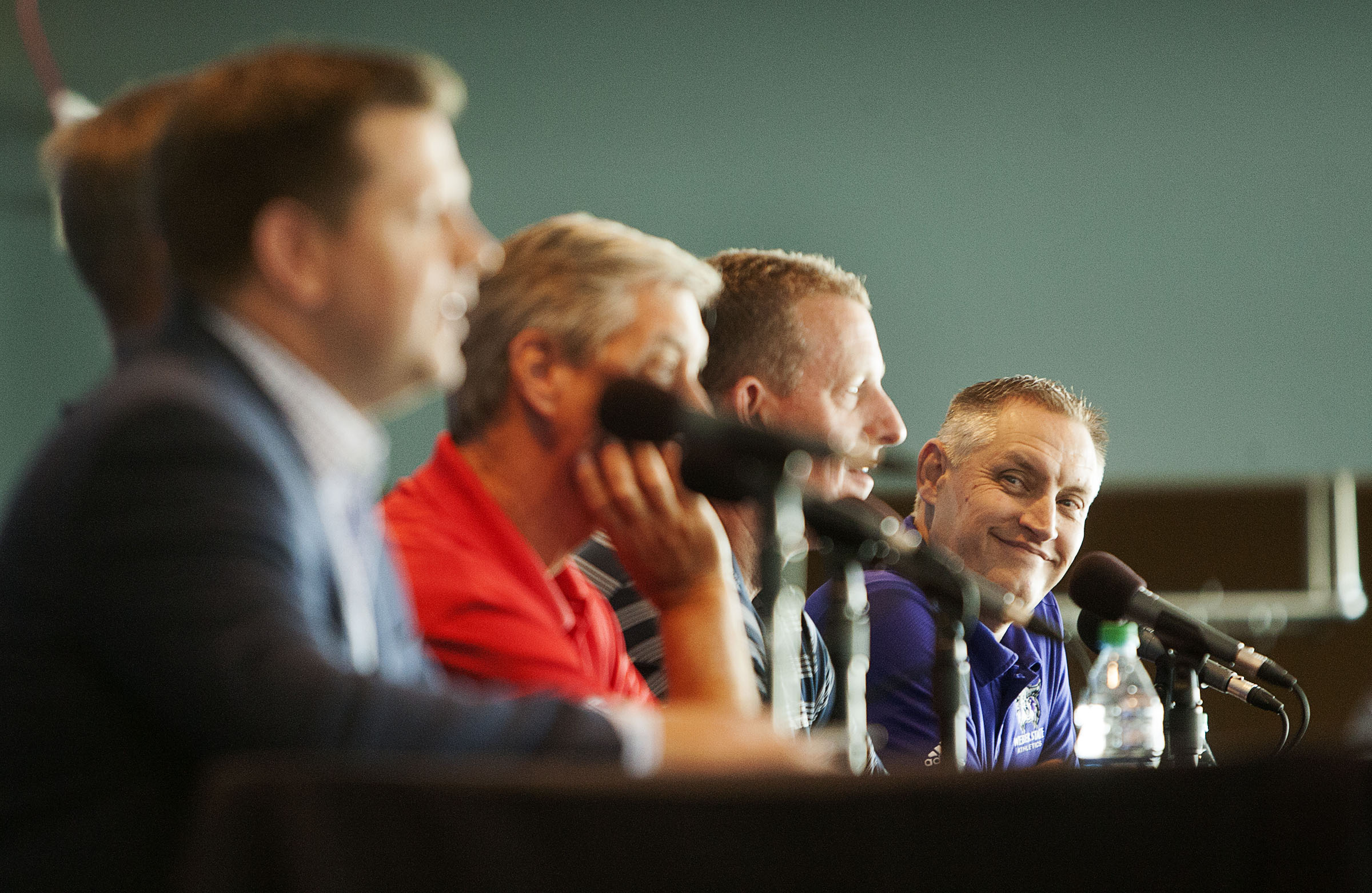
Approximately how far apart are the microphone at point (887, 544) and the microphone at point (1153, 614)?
0.50m

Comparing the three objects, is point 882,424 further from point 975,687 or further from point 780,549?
point 780,549

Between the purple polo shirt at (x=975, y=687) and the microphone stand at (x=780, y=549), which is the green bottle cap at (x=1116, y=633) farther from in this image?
the microphone stand at (x=780, y=549)

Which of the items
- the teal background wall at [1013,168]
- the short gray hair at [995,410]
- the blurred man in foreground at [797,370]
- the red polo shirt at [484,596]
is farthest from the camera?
the teal background wall at [1013,168]

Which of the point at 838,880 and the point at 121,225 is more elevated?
the point at 121,225

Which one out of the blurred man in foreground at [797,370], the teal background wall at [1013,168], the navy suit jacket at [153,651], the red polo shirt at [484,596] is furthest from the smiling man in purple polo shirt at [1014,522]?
the teal background wall at [1013,168]

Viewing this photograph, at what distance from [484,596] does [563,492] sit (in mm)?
176

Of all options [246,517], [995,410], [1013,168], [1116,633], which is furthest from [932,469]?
[1013,168]

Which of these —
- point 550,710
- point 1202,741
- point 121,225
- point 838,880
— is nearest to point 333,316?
point 550,710

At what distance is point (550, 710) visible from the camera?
0.92 metres

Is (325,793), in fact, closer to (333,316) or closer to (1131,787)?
(1131,787)

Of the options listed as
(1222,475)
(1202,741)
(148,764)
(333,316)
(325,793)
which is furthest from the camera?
(1222,475)

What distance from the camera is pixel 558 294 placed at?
1.47 metres

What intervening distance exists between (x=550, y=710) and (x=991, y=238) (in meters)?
3.33

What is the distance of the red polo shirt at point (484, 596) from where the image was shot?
1327 millimetres
